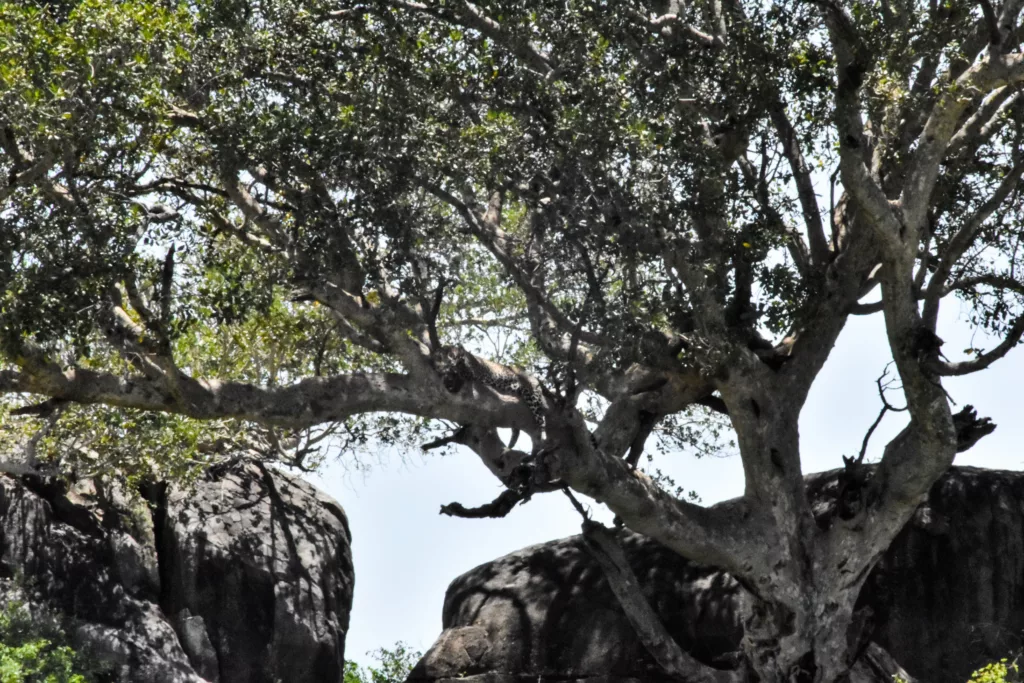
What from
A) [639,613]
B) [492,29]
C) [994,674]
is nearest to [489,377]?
[639,613]

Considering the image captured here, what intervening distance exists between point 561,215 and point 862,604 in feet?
25.7

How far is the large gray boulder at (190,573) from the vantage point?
19.5m

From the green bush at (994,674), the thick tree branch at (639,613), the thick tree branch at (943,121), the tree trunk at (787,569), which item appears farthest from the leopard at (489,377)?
the green bush at (994,674)

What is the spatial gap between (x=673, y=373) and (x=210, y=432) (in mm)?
8314

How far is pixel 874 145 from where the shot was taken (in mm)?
16094

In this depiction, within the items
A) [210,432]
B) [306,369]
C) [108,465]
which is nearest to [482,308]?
[306,369]

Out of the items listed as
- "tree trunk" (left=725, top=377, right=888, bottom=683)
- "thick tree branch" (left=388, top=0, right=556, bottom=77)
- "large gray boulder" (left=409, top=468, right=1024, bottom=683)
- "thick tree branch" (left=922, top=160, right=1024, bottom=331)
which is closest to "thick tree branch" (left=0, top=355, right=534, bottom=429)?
"tree trunk" (left=725, top=377, right=888, bottom=683)

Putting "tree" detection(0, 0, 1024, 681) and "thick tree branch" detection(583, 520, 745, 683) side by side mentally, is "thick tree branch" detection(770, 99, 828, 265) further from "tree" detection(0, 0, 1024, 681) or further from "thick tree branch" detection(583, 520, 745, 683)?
"thick tree branch" detection(583, 520, 745, 683)

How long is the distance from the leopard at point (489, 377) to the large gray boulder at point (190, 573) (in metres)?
7.94

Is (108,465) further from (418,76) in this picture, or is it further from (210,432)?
(418,76)

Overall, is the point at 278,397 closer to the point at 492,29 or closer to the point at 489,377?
the point at 489,377

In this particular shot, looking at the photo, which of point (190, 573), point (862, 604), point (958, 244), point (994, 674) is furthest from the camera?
point (190, 573)

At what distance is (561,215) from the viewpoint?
1387 centimetres

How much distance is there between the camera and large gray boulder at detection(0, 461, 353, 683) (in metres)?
19.5
